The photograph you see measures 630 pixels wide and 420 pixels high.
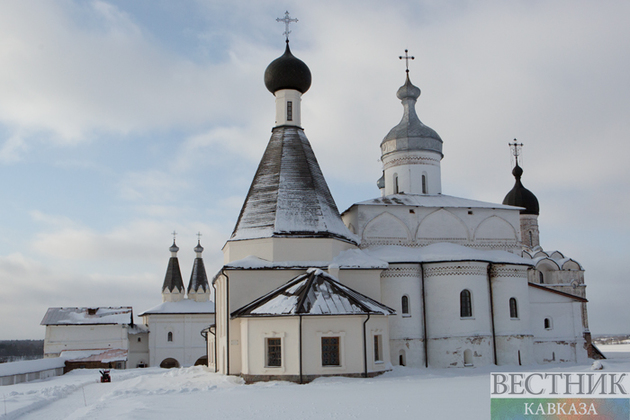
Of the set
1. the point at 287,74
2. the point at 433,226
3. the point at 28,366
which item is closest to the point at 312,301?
the point at 433,226

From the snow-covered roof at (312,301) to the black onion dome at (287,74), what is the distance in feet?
23.8

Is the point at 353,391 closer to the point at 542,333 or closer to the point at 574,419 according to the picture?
the point at 574,419

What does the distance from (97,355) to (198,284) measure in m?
7.54

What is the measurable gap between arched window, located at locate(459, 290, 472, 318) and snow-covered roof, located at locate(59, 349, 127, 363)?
20440 millimetres

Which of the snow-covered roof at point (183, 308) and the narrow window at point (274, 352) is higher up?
the snow-covered roof at point (183, 308)

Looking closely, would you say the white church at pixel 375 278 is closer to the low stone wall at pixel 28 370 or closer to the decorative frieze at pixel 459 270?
the decorative frieze at pixel 459 270

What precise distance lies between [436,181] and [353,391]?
12803 mm

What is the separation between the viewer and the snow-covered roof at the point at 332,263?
16.4 meters

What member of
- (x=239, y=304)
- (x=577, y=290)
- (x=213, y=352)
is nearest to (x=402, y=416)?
(x=239, y=304)

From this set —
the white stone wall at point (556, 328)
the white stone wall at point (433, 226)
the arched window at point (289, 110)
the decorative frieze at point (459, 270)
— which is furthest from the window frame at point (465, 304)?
the arched window at point (289, 110)

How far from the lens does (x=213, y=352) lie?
19.8 m

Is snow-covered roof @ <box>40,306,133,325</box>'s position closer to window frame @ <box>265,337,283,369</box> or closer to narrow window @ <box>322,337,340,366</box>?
window frame @ <box>265,337,283,369</box>

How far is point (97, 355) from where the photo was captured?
32531 millimetres

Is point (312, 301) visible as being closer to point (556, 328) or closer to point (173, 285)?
point (556, 328)
